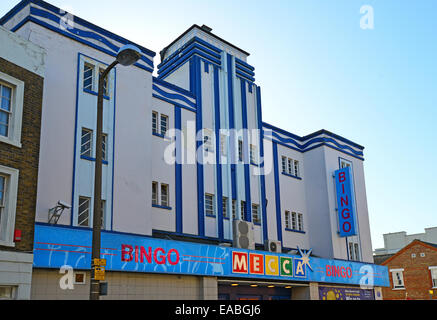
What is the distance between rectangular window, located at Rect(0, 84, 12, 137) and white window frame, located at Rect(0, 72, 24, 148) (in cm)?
9

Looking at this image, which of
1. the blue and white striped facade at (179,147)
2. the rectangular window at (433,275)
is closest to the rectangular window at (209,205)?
the blue and white striped facade at (179,147)

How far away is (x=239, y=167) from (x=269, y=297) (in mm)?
7108

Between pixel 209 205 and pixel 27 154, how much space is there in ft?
39.1

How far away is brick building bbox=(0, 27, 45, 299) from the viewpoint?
1415 centimetres

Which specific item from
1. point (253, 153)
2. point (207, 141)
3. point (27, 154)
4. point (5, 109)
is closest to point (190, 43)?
point (207, 141)

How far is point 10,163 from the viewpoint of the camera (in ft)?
47.9

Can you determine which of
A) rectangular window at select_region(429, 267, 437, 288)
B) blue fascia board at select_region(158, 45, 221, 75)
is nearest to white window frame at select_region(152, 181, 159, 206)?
blue fascia board at select_region(158, 45, 221, 75)

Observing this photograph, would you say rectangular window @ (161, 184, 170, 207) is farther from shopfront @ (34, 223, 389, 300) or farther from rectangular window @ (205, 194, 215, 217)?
shopfront @ (34, 223, 389, 300)

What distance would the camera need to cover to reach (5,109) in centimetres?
1504

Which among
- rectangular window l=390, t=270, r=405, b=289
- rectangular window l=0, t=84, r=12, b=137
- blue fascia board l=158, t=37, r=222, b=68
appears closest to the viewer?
rectangular window l=0, t=84, r=12, b=137

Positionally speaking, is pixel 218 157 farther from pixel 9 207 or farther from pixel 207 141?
pixel 9 207

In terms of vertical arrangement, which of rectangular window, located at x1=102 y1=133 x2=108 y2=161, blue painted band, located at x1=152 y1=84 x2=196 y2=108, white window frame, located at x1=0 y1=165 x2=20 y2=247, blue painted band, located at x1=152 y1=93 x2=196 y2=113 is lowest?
white window frame, located at x1=0 y1=165 x2=20 y2=247
